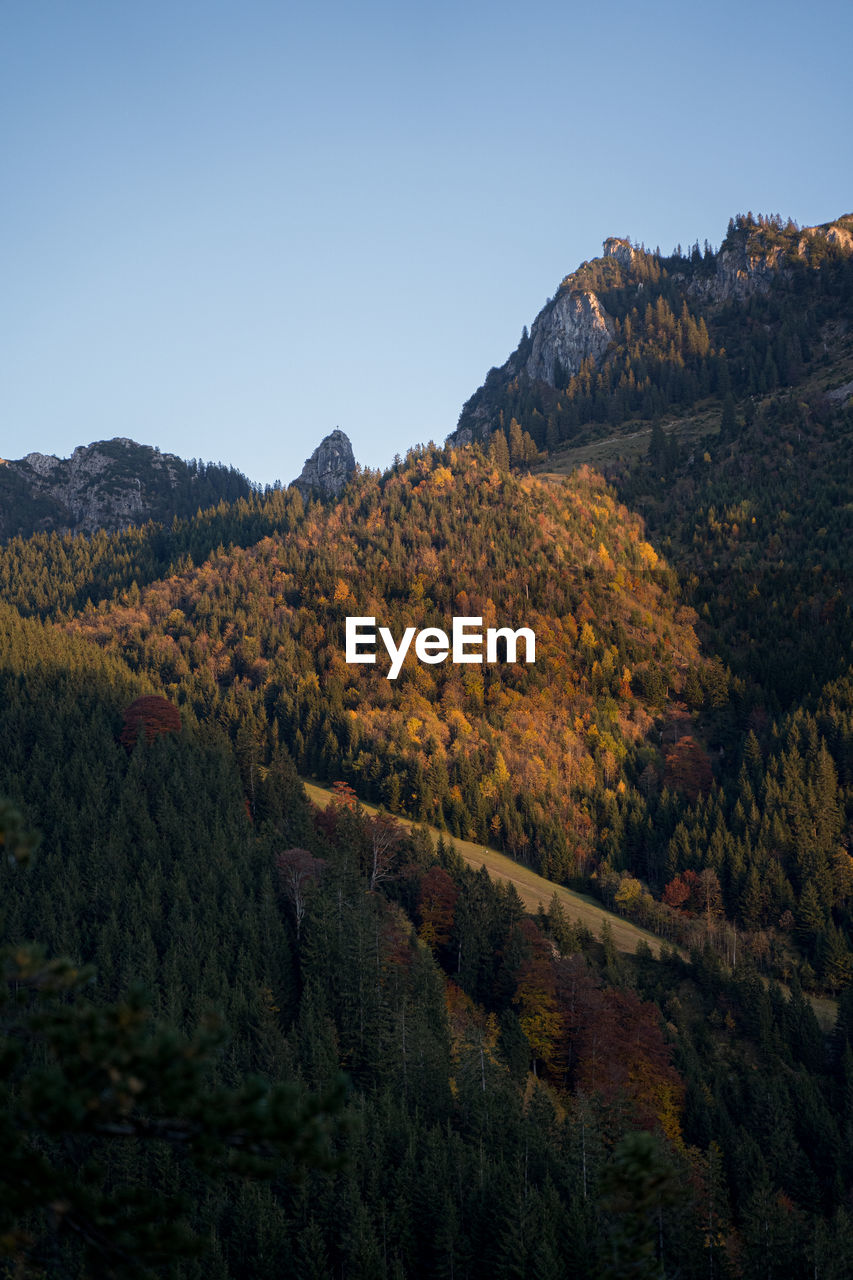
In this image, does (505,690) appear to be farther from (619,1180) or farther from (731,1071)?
(619,1180)

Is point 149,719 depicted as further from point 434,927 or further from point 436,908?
point 434,927

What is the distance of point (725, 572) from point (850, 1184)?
147230mm

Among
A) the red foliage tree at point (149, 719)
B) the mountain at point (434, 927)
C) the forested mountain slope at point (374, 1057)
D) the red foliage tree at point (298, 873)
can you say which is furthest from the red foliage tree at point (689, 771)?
the red foliage tree at point (149, 719)

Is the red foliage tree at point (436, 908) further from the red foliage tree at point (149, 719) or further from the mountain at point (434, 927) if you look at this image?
the red foliage tree at point (149, 719)

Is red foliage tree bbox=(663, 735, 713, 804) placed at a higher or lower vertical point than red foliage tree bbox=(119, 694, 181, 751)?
lower

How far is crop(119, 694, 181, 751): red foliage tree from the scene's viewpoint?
410ft

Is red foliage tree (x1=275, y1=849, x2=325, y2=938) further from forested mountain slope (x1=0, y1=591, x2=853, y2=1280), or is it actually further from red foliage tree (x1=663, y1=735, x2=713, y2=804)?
red foliage tree (x1=663, y1=735, x2=713, y2=804)

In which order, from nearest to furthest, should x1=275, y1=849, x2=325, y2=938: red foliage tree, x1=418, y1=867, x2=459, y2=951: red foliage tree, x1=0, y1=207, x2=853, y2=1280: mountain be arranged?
x1=0, y1=207, x2=853, y2=1280: mountain, x1=275, y1=849, x2=325, y2=938: red foliage tree, x1=418, y1=867, x2=459, y2=951: red foliage tree

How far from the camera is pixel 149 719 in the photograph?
129625 mm

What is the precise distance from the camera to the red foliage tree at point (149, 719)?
12500 cm

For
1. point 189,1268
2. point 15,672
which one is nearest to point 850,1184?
point 189,1268

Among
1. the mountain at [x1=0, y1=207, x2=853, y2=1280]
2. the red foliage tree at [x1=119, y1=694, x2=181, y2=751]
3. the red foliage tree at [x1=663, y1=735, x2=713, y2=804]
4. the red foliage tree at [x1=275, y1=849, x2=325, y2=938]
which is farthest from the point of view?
the red foliage tree at [x1=663, y1=735, x2=713, y2=804]

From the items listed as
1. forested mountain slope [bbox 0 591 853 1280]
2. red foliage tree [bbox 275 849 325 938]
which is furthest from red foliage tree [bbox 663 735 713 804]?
red foliage tree [bbox 275 849 325 938]

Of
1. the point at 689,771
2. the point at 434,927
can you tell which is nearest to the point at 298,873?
the point at 434,927
